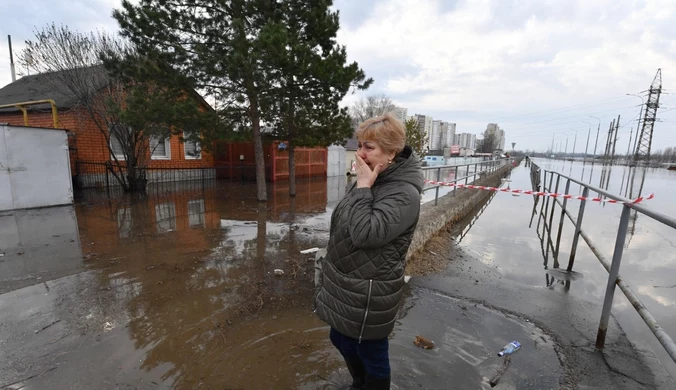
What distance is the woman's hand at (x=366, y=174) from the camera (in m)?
1.60

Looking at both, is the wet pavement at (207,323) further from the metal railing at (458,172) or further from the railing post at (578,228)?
the metal railing at (458,172)

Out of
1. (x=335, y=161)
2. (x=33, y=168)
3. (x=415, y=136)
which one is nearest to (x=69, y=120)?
(x=33, y=168)

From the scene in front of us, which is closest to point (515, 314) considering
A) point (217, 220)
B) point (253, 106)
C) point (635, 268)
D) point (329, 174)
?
point (635, 268)

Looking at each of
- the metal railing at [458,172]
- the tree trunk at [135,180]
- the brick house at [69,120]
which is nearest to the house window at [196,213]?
the brick house at [69,120]

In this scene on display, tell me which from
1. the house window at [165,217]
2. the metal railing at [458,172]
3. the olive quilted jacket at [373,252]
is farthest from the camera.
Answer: the metal railing at [458,172]

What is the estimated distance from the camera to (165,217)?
23.7 ft

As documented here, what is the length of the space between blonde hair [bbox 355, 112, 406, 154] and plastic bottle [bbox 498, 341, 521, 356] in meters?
2.10

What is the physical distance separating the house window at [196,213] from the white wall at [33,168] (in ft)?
9.73

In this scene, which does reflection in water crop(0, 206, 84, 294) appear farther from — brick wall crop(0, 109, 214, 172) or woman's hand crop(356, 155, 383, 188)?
brick wall crop(0, 109, 214, 172)

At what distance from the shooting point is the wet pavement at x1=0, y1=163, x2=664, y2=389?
2289 millimetres

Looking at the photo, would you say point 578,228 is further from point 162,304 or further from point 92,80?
point 92,80

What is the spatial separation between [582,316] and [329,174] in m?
15.8

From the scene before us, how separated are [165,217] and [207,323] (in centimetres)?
516

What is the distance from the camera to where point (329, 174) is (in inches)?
736
